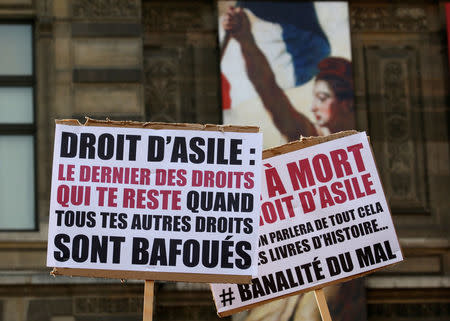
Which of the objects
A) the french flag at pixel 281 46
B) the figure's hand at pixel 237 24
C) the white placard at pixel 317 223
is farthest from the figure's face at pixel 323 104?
the white placard at pixel 317 223

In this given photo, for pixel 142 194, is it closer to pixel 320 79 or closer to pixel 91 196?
pixel 91 196

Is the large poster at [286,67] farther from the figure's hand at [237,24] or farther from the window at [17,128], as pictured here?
the window at [17,128]

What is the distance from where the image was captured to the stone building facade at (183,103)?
522 inches

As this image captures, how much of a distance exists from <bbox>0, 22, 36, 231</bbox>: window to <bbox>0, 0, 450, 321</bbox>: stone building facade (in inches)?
1.9

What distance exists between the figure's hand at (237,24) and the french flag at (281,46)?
0.19ft

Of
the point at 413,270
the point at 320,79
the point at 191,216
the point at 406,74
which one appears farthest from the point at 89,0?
the point at 191,216

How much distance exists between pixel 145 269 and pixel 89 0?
6022 millimetres

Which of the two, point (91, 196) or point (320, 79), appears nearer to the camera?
point (91, 196)

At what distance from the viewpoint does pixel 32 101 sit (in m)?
13.9

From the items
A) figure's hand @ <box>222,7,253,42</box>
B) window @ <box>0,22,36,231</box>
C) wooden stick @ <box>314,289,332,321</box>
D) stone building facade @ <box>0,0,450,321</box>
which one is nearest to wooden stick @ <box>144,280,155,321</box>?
wooden stick @ <box>314,289,332,321</box>

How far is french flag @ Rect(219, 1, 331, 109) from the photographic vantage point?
1390 cm

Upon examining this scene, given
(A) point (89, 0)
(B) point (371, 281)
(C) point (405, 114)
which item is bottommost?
(B) point (371, 281)

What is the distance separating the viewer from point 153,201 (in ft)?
28.8

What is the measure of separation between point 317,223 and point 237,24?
5.18 metres
